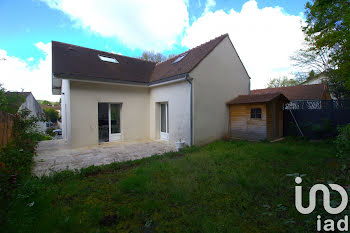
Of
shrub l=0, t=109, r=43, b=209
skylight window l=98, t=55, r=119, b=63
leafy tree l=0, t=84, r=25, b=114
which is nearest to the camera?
shrub l=0, t=109, r=43, b=209

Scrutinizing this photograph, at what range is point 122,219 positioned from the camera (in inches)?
94.6

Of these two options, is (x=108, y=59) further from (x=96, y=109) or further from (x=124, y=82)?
(x=96, y=109)

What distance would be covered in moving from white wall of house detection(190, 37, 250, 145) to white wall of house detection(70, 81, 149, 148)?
3.59 metres

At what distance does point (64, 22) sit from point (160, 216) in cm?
1051

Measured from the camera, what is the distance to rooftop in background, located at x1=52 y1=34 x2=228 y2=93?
729 cm

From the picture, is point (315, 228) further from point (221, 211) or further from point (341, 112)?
point (341, 112)

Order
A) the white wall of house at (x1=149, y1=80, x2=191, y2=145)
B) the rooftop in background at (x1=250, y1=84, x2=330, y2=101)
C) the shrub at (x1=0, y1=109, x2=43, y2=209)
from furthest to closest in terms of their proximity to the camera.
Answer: the rooftop in background at (x1=250, y1=84, x2=330, y2=101) < the white wall of house at (x1=149, y1=80, x2=191, y2=145) < the shrub at (x1=0, y1=109, x2=43, y2=209)

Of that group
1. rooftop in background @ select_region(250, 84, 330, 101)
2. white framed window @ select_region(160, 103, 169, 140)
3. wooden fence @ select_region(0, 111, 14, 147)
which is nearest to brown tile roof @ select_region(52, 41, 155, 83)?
white framed window @ select_region(160, 103, 169, 140)

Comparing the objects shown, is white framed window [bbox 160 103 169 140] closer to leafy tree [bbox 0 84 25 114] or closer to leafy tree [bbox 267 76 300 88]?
leafy tree [bbox 0 84 25 114]

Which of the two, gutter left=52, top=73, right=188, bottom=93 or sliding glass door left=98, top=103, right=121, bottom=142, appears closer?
gutter left=52, top=73, right=188, bottom=93

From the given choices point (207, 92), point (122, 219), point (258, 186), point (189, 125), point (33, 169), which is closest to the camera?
point (122, 219)

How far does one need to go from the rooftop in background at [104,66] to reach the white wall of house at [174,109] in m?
0.64

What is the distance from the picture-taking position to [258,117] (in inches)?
307

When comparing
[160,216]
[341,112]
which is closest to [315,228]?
[160,216]
